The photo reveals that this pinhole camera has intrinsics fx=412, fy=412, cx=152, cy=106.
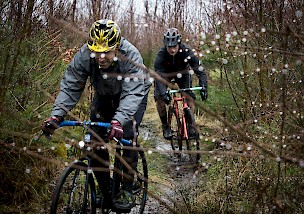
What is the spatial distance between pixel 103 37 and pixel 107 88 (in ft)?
2.04

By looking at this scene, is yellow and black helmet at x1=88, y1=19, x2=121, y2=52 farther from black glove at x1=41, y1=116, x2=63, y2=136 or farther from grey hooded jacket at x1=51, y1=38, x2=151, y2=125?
black glove at x1=41, y1=116, x2=63, y2=136

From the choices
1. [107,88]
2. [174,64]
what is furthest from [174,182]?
[107,88]

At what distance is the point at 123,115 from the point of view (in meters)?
3.29

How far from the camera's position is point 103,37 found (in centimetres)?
333

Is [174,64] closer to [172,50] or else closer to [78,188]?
[172,50]

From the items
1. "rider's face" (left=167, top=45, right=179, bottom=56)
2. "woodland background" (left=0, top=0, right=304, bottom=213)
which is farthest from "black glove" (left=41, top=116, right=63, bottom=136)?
"rider's face" (left=167, top=45, right=179, bottom=56)

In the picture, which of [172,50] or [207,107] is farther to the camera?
[172,50]

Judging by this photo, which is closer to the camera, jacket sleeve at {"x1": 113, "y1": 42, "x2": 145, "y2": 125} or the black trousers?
jacket sleeve at {"x1": 113, "y1": 42, "x2": 145, "y2": 125}

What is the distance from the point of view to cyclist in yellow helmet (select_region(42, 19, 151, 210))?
332cm

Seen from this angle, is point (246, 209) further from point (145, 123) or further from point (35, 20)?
point (145, 123)

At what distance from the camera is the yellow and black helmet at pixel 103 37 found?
332 centimetres

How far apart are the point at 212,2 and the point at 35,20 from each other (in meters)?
2.72

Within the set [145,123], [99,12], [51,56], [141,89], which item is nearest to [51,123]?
[141,89]

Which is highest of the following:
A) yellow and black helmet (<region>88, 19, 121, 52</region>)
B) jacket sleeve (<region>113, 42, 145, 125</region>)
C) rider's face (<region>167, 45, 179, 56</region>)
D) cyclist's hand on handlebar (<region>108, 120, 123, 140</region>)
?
rider's face (<region>167, 45, 179, 56</region>)
